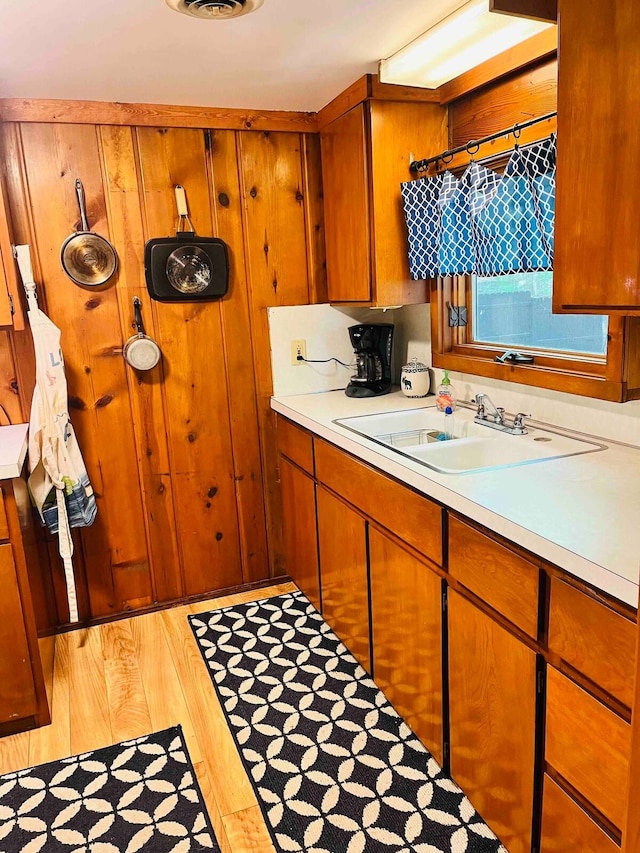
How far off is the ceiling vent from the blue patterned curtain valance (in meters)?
0.85

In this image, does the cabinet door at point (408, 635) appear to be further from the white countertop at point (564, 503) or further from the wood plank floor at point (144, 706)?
the wood plank floor at point (144, 706)

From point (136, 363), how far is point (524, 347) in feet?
5.14

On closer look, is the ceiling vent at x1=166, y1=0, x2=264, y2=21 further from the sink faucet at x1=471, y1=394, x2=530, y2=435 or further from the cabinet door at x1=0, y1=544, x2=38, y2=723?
the cabinet door at x1=0, y1=544, x2=38, y2=723

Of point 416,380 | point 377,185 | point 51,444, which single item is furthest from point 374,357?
point 51,444

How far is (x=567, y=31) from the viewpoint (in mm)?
1368

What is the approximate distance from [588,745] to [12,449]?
196cm

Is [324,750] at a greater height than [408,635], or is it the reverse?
[408,635]

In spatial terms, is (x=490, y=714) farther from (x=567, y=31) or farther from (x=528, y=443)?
(x=567, y=31)

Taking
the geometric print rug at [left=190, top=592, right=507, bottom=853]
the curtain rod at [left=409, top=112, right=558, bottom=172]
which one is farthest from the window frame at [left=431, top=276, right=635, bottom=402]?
the geometric print rug at [left=190, top=592, right=507, bottom=853]

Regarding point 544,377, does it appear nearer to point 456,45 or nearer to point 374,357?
point 374,357

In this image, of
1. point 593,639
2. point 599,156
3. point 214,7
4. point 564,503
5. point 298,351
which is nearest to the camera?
point 593,639

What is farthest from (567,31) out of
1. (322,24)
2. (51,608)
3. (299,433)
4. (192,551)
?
(51,608)

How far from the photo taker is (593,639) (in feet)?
4.05

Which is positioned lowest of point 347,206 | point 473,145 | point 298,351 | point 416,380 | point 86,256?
point 416,380
